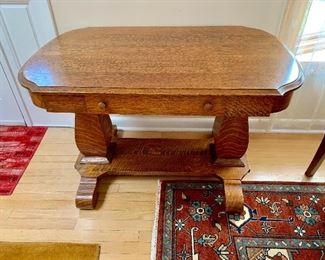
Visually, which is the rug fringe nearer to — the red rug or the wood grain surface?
the wood grain surface

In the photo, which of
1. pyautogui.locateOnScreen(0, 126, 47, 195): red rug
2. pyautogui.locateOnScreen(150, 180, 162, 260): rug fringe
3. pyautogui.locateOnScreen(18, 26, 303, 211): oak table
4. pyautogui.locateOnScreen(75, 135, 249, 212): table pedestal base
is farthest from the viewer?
pyautogui.locateOnScreen(0, 126, 47, 195): red rug

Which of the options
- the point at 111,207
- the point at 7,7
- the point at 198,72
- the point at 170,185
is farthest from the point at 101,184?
the point at 7,7

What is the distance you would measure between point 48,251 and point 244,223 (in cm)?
90

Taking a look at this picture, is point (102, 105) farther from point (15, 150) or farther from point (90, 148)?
point (15, 150)

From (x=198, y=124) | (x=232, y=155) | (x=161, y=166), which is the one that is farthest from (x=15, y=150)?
(x=232, y=155)

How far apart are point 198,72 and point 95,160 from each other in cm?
73

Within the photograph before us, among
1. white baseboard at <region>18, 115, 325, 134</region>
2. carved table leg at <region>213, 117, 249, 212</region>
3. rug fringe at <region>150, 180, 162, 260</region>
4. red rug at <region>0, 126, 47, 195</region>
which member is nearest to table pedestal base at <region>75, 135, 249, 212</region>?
carved table leg at <region>213, 117, 249, 212</region>

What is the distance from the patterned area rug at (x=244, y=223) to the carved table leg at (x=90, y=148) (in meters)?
0.35

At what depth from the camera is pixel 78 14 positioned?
1.44m

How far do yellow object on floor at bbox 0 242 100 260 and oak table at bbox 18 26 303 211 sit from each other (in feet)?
0.67

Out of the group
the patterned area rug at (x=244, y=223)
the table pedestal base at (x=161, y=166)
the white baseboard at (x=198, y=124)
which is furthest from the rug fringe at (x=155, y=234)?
the white baseboard at (x=198, y=124)

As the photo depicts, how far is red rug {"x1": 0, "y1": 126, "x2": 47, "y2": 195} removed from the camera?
5.05ft

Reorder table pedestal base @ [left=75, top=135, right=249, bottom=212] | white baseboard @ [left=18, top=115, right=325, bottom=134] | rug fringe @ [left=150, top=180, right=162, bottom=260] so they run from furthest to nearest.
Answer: white baseboard @ [left=18, top=115, right=325, bottom=134], table pedestal base @ [left=75, top=135, right=249, bottom=212], rug fringe @ [left=150, top=180, right=162, bottom=260]

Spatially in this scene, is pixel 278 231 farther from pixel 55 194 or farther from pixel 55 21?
pixel 55 21
